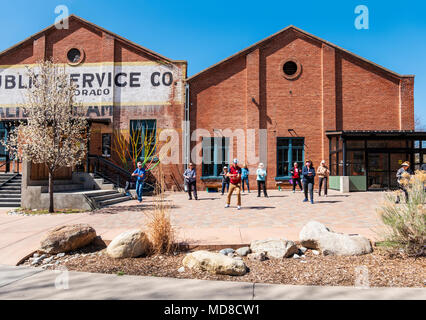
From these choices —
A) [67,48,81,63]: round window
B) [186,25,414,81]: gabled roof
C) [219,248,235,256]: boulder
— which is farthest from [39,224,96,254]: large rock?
[67,48,81,63]: round window

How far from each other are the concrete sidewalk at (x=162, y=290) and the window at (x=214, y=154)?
15099 mm

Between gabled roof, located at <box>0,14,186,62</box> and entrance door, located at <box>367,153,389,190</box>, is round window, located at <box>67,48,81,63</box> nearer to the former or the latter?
gabled roof, located at <box>0,14,186,62</box>

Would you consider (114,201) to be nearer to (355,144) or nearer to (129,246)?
(129,246)

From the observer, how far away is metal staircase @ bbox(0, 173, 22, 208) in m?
11.6

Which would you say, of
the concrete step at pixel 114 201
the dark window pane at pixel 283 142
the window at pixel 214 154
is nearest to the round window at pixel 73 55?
the window at pixel 214 154

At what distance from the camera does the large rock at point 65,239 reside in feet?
16.0

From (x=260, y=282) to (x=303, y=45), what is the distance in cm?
1877

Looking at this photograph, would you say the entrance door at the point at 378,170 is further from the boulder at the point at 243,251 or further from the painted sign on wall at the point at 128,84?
the boulder at the point at 243,251

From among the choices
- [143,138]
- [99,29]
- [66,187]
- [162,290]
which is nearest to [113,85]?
[99,29]

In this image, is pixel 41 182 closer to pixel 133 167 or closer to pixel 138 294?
pixel 133 167

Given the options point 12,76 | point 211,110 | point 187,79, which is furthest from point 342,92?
point 12,76

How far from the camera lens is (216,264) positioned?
3842mm
